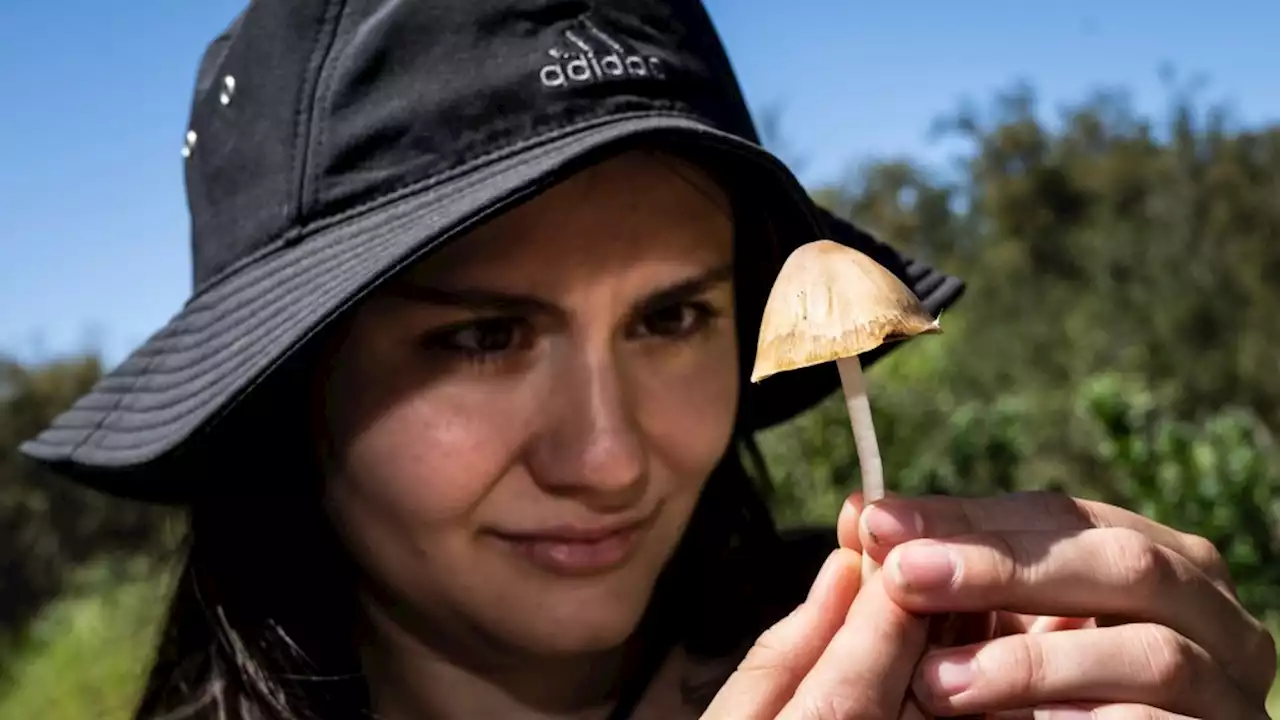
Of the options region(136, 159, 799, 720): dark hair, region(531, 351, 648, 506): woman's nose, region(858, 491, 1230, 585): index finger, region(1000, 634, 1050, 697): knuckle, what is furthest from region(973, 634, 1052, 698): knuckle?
region(136, 159, 799, 720): dark hair

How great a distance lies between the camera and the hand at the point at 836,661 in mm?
917

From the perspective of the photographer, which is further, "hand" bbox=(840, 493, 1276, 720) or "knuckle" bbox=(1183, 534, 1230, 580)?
"knuckle" bbox=(1183, 534, 1230, 580)

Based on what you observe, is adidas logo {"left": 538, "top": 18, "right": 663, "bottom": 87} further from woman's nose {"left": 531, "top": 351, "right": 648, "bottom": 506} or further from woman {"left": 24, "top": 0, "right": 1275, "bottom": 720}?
woman's nose {"left": 531, "top": 351, "right": 648, "bottom": 506}

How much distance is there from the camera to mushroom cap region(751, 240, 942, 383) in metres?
0.88

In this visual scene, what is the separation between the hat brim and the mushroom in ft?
0.99

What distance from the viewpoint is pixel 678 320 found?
133 cm

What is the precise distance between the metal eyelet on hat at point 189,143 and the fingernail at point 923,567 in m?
1.15

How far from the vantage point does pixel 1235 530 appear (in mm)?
3863

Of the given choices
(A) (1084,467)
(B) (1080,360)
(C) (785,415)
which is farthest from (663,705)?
(B) (1080,360)

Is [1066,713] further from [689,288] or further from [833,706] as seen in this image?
[689,288]

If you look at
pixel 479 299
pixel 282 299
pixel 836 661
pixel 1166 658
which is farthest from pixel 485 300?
pixel 1166 658

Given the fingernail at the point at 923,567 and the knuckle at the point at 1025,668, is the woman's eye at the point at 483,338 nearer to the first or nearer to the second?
the fingernail at the point at 923,567

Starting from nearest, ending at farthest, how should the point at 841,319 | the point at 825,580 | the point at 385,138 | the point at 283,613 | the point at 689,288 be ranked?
the point at 841,319
the point at 825,580
the point at 385,138
the point at 689,288
the point at 283,613

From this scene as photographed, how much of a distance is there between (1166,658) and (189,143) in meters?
1.44
